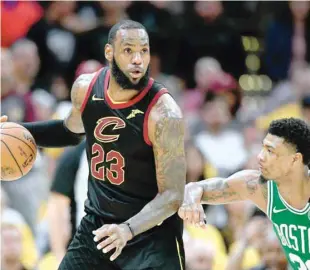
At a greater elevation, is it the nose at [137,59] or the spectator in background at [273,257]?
the nose at [137,59]

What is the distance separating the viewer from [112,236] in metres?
5.50

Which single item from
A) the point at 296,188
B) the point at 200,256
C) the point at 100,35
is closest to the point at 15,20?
the point at 100,35

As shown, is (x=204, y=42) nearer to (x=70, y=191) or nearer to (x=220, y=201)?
(x=70, y=191)

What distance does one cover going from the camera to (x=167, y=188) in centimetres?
574

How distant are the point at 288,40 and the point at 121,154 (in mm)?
5884

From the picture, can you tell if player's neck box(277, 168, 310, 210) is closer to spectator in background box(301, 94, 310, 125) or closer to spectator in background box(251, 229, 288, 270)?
spectator in background box(251, 229, 288, 270)

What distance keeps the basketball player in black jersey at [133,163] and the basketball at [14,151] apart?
437mm

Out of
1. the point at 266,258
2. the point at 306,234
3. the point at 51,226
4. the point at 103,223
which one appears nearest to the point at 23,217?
the point at 51,226

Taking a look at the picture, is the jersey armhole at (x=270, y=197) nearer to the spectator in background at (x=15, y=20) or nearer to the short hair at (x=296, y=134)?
the short hair at (x=296, y=134)

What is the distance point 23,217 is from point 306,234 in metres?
4.06

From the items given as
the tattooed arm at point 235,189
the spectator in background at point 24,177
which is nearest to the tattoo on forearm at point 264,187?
the tattooed arm at point 235,189

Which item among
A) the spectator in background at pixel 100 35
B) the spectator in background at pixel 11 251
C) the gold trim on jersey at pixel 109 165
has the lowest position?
the spectator in background at pixel 11 251

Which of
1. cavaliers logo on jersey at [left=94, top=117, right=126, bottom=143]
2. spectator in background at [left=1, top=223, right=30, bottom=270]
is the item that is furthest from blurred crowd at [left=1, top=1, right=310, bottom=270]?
cavaliers logo on jersey at [left=94, top=117, right=126, bottom=143]

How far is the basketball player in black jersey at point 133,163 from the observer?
18.8 ft
